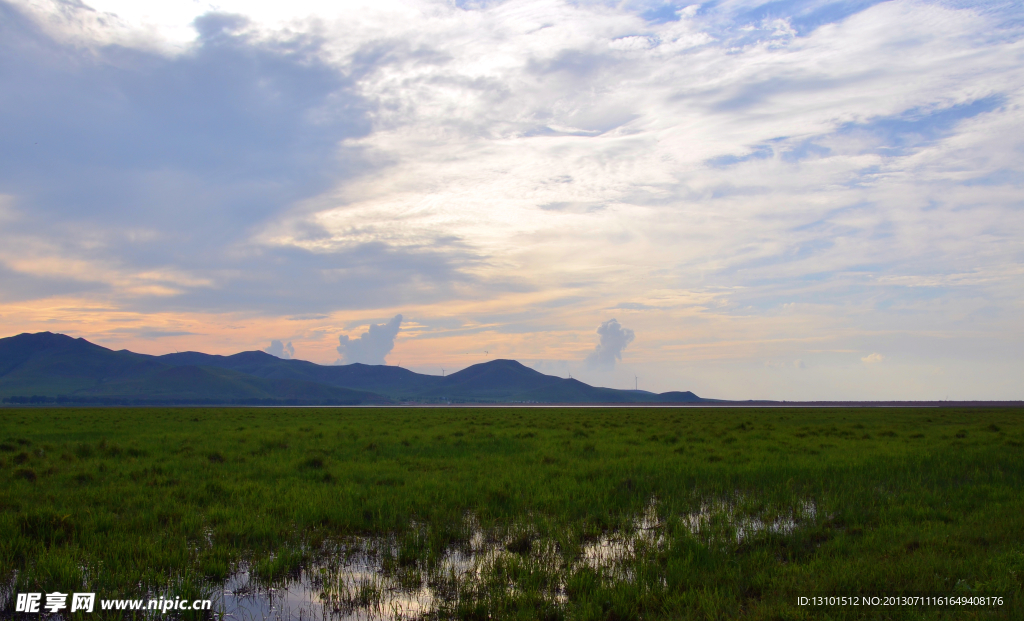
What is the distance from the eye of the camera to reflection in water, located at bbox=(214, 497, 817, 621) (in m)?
7.01

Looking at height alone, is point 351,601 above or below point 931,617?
below

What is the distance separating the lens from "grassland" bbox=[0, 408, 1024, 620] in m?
7.00

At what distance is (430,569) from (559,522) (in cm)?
320

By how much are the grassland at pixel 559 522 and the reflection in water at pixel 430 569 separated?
3.0 inches

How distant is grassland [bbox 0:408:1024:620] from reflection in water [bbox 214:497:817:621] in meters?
0.08

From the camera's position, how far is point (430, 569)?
326 inches

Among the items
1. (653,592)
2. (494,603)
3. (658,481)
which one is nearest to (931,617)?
(653,592)

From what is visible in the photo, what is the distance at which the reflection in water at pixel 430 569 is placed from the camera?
7012 millimetres

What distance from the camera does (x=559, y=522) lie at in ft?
34.9

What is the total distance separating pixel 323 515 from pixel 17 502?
686cm

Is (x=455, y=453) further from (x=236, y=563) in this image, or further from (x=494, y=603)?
(x=494, y=603)

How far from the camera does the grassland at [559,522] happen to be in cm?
700

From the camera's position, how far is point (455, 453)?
2072 cm

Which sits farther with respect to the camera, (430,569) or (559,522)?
(559,522)
